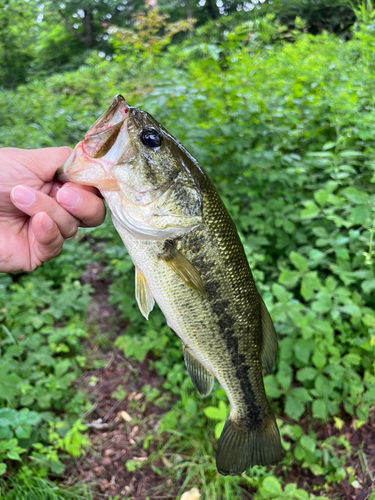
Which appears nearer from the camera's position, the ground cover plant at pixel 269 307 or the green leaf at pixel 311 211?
the ground cover plant at pixel 269 307

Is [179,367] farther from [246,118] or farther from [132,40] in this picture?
[132,40]

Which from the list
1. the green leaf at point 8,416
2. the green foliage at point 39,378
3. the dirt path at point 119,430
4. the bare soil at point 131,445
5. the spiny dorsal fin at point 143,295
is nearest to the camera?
the spiny dorsal fin at point 143,295

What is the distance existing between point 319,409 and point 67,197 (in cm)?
198

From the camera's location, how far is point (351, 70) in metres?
3.77

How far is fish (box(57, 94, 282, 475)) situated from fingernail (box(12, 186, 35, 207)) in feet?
0.51

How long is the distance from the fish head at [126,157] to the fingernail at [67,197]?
0.08 metres

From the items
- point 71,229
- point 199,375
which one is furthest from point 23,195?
point 199,375

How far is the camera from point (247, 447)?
156 centimetres

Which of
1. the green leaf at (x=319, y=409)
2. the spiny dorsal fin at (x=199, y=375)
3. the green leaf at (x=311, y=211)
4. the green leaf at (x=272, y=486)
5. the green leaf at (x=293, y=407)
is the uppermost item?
the green leaf at (x=311, y=211)

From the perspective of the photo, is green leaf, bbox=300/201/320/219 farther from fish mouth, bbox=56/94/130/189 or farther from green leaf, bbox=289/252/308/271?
fish mouth, bbox=56/94/130/189

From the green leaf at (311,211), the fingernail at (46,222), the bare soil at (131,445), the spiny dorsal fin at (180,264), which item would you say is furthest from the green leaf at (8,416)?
the green leaf at (311,211)

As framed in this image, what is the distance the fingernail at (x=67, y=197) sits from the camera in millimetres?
1307

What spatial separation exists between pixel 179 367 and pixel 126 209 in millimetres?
1892

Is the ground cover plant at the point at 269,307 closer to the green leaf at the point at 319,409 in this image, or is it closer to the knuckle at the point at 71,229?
the green leaf at the point at 319,409
